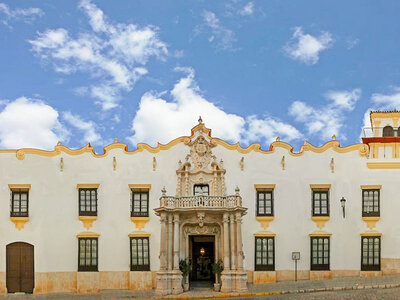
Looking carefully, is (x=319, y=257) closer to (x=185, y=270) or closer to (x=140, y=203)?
(x=185, y=270)

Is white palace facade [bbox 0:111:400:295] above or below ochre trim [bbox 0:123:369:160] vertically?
below

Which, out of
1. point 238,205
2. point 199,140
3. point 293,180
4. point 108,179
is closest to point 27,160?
point 108,179

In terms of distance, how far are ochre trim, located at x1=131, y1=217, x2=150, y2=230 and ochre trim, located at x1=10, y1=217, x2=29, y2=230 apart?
6.40m

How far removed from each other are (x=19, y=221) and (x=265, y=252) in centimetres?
1470

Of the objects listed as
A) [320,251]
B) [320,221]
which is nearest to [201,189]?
[320,221]

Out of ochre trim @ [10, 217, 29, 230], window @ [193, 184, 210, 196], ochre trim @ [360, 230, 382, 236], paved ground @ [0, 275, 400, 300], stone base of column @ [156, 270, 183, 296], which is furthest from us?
window @ [193, 184, 210, 196]

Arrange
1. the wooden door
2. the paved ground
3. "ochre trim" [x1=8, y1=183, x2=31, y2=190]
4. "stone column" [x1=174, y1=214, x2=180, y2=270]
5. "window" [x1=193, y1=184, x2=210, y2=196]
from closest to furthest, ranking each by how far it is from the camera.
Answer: the paved ground, "stone column" [x1=174, y1=214, x2=180, y2=270], the wooden door, "window" [x1=193, y1=184, x2=210, y2=196], "ochre trim" [x1=8, y1=183, x2=31, y2=190]

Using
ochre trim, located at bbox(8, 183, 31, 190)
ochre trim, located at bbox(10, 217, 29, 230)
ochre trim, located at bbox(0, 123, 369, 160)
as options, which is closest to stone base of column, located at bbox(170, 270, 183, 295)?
→ ochre trim, located at bbox(0, 123, 369, 160)

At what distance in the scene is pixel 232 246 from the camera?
28.7m

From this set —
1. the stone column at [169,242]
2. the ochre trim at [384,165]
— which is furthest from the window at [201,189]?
the ochre trim at [384,165]

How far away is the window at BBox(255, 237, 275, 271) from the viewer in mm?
31297

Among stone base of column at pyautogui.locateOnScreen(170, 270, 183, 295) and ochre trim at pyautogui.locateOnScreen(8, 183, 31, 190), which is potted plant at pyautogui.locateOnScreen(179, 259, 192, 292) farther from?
ochre trim at pyautogui.locateOnScreen(8, 183, 31, 190)

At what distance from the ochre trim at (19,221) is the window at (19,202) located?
26 cm

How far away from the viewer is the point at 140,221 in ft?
104
